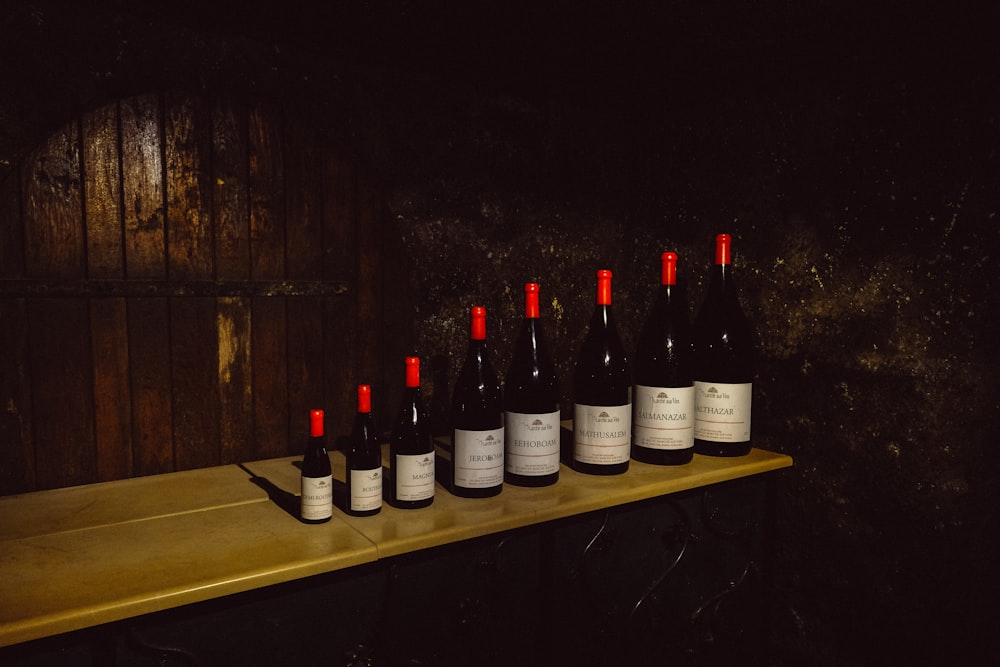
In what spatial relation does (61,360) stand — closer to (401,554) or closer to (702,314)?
(401,554)

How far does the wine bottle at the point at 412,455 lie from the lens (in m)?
1.14

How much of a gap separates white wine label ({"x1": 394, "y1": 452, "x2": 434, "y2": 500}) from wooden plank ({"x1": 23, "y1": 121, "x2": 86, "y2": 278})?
0.76m

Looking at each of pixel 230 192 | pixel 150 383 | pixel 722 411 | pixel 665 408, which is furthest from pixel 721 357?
pixel 150 383

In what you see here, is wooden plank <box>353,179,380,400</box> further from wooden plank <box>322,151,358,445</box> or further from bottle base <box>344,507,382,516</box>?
bottle base <box>344,507,382,516</box>

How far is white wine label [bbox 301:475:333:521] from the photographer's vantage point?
1069 millimetres

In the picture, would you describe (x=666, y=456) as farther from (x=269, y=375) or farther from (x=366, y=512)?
(x=269, y=375)

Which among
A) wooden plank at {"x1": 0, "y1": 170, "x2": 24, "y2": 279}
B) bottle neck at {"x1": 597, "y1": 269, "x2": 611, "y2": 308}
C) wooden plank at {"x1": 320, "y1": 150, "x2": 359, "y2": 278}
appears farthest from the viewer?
wooden plank at {"x1": 320, "y1": 150, "x2": 359, "y2": 278}

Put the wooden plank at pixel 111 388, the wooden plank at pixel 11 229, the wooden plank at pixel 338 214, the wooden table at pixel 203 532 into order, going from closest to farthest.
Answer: the wooden table at pixel 203 532
the wooden plank at pixel 11 229
the wooden plank at pixel 111 388
the wooden plank at pixel 338 214

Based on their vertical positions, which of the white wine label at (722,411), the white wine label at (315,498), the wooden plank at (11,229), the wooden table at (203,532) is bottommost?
the wooden table at (203,532)

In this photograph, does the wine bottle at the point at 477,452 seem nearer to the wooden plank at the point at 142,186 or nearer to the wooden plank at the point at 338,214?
the wooden plank at the point at 338,214

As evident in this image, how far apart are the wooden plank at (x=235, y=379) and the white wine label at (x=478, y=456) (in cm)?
55

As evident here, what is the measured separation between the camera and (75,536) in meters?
1.01

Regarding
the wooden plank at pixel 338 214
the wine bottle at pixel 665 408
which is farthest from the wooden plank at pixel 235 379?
the wine bottle at pixel 665 408

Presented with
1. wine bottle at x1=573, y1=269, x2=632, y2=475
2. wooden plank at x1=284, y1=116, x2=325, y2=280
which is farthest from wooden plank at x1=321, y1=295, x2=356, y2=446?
wine bottle at x1=573, y1=269, x2=632, y2=475
